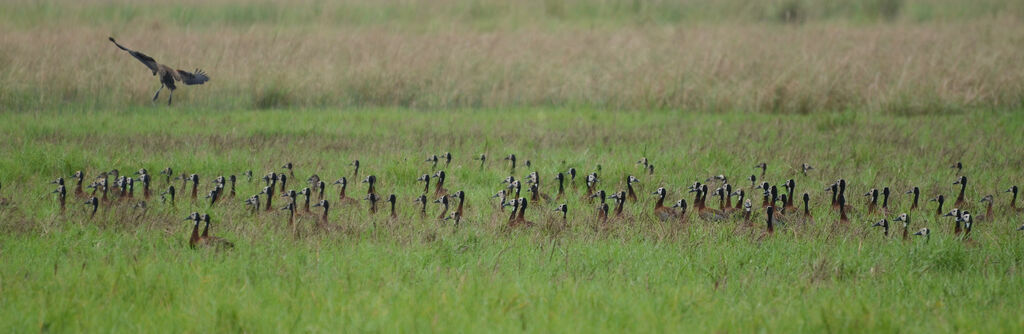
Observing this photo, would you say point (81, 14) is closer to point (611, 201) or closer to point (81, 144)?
point (81, 144)

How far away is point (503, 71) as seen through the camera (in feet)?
56.9

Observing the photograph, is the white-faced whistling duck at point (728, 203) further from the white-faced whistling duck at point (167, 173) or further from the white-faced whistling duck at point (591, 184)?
the white-faced whistling duck at point (167, 173)

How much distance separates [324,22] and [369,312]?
19632 mm

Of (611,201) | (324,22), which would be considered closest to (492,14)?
(324,22)

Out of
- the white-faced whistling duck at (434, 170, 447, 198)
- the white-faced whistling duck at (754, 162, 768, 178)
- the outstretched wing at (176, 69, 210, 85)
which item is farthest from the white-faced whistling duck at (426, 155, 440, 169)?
the white-faced whistling duck at (754, 162, 768, 178)

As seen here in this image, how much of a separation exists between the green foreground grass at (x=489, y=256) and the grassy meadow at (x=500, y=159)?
1.1 inches

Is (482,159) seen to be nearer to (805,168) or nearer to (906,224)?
(805,168)

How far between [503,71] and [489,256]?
11.0 m

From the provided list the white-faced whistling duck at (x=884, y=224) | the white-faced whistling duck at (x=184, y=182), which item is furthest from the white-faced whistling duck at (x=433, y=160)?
the white-faced whistling duck at (x=884, y=224)

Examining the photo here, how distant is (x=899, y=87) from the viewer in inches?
623

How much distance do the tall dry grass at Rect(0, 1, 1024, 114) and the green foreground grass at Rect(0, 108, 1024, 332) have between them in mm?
3605

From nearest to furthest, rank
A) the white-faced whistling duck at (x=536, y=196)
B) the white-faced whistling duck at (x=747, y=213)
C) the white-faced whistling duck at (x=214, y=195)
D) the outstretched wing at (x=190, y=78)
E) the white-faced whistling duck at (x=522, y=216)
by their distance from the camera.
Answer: the white-faced whistling duck at (x=522, y=216)
the white-faced whistling duck at (x=747, y=213)
the white-faced whistling duck at (x=214, y=195)
the white-faced whistling duck at (x=536, y=196)
the outstretched wing at (x=190, y=78)

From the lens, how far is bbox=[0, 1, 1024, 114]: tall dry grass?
15516 millimetres

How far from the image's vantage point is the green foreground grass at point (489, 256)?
5.19 metres
